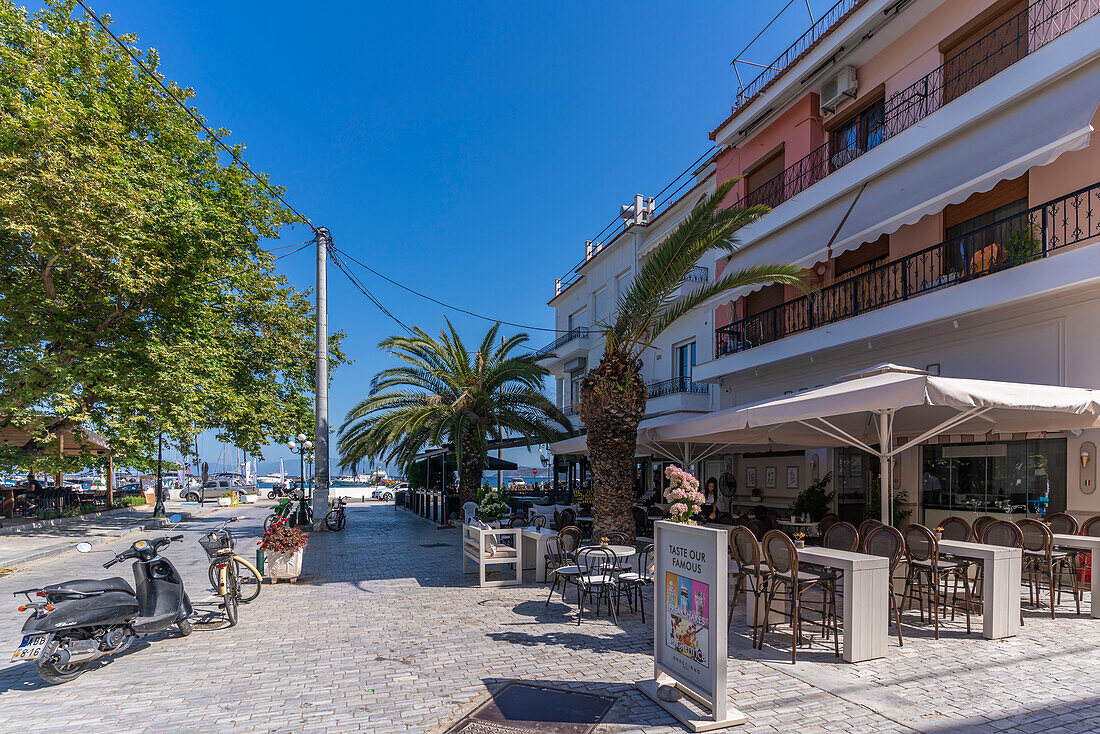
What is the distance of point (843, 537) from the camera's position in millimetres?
7066

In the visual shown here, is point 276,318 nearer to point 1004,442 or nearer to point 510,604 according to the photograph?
point 510,604

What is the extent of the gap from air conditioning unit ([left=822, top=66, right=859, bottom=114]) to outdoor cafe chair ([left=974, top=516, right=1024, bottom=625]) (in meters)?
11.3

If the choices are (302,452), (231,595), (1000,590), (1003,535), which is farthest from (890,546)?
(302,452)

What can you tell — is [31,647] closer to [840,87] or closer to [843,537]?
[843,537]

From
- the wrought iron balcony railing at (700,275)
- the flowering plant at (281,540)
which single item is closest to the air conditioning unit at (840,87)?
the wrought iron balcony railing at (700,275)

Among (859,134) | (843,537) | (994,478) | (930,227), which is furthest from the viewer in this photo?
(859,134)

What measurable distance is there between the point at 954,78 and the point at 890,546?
1096 centimetres

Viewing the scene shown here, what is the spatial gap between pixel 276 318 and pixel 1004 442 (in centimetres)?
2150

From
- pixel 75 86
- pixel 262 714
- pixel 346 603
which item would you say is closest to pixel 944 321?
pixel 346 603

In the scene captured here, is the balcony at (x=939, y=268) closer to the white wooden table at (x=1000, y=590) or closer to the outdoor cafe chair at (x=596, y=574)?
the white wooden table at (x=1000, y=590)

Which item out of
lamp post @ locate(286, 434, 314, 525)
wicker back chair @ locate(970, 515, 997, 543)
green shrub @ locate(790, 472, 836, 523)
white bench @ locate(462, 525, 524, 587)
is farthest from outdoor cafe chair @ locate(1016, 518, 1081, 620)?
lamp post @ locate(286, 434, 314, 525)

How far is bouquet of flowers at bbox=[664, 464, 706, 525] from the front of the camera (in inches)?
212

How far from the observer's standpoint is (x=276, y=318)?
21.9 meters

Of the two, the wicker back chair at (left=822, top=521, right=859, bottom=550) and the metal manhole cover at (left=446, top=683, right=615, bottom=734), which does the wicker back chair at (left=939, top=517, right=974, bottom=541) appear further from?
the metal manhole cover at (left=446, top=683, right=615, bottom=734)
